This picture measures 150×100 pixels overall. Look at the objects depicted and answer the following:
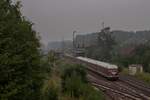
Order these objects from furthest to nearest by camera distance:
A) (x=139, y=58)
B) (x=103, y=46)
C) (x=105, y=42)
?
(x=105, y=42) → (x=103, y=46) → (x=139, y=58)

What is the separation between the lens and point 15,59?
9.12m

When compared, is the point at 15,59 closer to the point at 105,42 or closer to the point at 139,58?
the point at 139,58

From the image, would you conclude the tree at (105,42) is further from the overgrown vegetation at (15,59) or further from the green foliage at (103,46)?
the overgrown vegetation at (15,59)

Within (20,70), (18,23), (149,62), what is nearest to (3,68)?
(20,70)

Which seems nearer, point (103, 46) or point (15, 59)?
point (15, 59)

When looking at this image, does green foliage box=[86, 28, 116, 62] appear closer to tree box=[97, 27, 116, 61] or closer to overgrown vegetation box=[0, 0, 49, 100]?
tree box=[97, 27, 116, 61]

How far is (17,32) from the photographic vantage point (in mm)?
9828

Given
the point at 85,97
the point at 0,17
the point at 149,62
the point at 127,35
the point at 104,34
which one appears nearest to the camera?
the point at 0,17

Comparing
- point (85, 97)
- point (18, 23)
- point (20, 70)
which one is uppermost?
point (18, 23)

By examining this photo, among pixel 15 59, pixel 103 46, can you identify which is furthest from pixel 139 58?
pixel 15 59

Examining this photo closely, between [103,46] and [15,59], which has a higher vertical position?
[15,59]

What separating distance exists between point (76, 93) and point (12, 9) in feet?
34.7

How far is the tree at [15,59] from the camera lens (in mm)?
8836

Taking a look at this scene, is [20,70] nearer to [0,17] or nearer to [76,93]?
[0,17]
